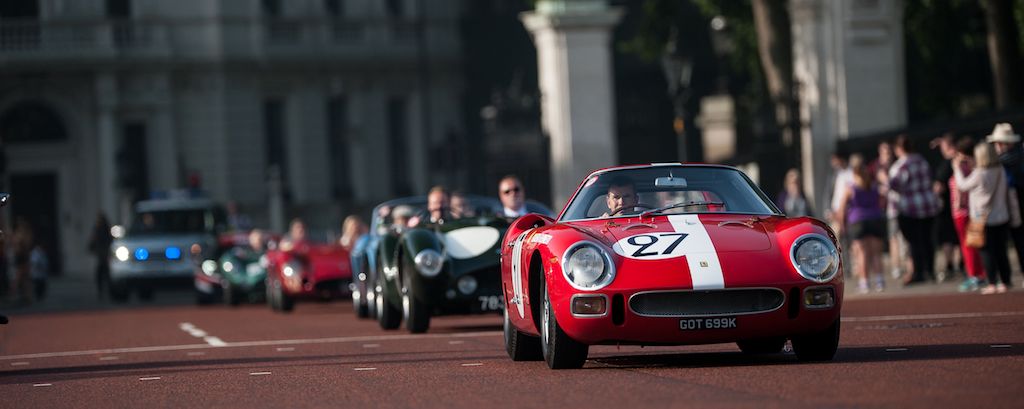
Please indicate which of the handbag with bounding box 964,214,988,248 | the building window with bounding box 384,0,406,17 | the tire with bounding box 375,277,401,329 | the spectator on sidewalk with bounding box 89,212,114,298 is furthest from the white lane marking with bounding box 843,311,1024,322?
the building window with bounding box 384,0,406,17

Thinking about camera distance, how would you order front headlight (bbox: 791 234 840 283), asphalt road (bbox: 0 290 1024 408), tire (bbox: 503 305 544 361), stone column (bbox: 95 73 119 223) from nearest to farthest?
asphalt road (bbox: 0 290 1024 408) → front headlight (bbox: 791 234 840 283) → tire (bbox: 503 305 544 361) → stone column (bbox: 95 73 119 223)

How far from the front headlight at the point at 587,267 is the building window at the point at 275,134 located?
53.0 meters

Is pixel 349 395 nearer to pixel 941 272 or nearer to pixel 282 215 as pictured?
pixel 941 272

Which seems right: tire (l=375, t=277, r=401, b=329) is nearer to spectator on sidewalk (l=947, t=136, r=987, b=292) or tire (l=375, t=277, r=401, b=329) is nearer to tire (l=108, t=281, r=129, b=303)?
spectator on sidewalk (l=947, t=136, r=987, b=292)

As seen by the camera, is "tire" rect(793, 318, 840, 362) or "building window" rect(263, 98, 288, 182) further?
"building window" rect(263, 98, 288, 182)

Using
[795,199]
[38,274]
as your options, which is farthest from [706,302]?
[38,274]

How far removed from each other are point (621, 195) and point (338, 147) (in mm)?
53909

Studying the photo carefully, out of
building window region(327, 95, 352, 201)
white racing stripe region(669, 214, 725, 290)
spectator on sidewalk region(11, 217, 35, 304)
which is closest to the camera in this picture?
white racing stripe region(669, 214, 725, 290)

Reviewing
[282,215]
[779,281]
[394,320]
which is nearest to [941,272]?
[394,320]

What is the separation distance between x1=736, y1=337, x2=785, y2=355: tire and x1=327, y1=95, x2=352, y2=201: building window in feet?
173

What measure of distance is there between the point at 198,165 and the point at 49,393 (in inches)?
1985

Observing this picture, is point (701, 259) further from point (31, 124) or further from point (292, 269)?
point (31, 124)

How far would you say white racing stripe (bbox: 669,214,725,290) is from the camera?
40.3 ft

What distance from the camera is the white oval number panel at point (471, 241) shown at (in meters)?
19.1
